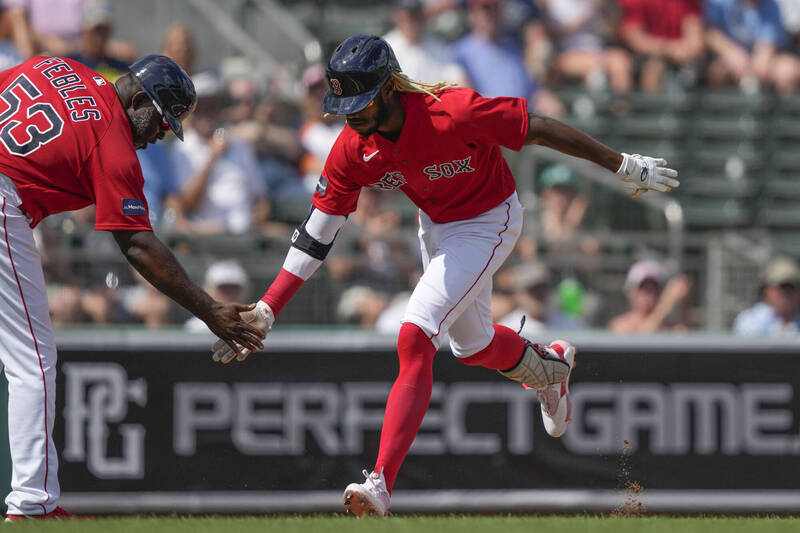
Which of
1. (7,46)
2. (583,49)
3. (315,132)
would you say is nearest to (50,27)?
(7,46)

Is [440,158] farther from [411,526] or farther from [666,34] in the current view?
[666,34]

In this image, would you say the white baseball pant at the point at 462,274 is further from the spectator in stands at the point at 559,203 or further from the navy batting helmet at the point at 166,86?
the spectator in stands at the point at 559,203

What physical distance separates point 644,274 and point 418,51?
345cm

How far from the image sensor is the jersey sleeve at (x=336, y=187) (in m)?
5.64

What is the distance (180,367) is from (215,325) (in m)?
2.13

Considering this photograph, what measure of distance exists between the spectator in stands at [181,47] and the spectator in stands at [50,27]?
14.6 inches

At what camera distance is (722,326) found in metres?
9.22

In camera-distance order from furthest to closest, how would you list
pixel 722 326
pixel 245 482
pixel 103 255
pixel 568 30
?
pixel 568 30 → pixel 722 326 → pixel 103 255 → pixel 245 482

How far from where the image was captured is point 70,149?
5016 millimetres

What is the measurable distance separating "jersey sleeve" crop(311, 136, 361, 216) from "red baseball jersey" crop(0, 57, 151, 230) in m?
1.01

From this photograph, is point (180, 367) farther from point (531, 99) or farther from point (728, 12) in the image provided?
point (728, 12)

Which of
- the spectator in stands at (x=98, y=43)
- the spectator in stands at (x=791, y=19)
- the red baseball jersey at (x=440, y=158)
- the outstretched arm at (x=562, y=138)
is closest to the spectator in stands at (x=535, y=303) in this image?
the red baseball jersey at (x=440, y=158)

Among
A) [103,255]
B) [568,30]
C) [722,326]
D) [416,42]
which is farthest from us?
[568,30]

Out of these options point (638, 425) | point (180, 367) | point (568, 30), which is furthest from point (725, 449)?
point (568, 30)
